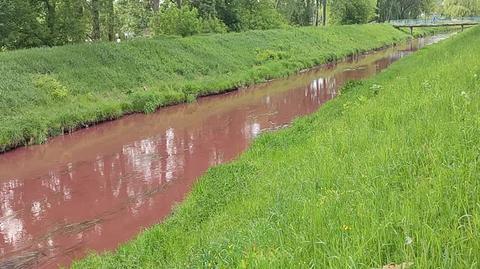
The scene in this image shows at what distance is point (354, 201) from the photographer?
15.1 feet

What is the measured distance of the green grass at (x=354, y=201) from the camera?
350cm

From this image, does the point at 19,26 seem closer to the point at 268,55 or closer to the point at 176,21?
the point at 176,21

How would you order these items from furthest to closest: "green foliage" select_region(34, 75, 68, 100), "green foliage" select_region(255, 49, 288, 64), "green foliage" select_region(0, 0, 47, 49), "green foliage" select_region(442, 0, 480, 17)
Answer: "green foliage" select_region(442, 0, 480, 17)
"green foliage" select_region(255, 49, 288, 64)
"green foliage" select_region(0, 0, 47, 49)
"green foliage" select_region(34, 75, 68, 100)

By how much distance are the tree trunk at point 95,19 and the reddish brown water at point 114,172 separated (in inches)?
365

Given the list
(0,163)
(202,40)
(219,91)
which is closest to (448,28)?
(202,40)

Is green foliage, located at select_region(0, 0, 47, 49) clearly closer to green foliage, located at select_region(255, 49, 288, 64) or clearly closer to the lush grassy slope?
the lush grassy slope

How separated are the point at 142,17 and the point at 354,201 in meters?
43.4

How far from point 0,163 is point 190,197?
805 centimetres

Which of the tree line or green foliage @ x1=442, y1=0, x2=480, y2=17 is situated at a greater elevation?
green foliage @ x1=442, y1=0, x2=480, y2=17

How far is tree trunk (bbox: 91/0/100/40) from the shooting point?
89.7 ft

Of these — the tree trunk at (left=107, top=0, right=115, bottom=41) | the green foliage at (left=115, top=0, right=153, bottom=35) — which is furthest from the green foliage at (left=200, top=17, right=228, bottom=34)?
the tree trunk at (left=107, top=0, right=115, bottom=41)

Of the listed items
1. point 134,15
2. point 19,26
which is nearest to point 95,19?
point 19,26

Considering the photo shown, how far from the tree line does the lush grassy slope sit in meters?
3.12

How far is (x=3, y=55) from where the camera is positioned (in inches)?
813
